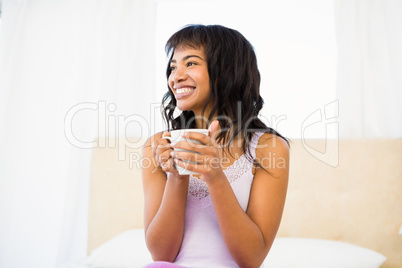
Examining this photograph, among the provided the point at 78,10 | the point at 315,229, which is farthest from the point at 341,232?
the point at 78,10

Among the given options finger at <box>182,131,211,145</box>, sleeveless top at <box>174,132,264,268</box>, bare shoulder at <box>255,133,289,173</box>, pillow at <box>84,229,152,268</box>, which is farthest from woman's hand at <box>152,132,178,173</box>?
pillow at <box>84,229,152,268</box>

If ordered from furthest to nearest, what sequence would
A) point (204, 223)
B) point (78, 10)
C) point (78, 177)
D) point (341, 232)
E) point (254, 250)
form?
point (78, 10)
point (78, 177)
point (341, 232)
point (204, 223)
point (254, 250)

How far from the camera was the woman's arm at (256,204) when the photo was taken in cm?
93

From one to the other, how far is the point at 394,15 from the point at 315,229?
146 centimetres

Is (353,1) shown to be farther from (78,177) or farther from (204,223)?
(78,177)

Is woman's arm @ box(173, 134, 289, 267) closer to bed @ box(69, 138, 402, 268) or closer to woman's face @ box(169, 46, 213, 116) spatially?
woman's face @ box(169, 46, 213, 116)

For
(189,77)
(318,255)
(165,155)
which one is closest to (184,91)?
(189,77)

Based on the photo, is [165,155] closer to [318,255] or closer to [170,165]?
[170,165]

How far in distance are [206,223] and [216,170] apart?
0.27 meters

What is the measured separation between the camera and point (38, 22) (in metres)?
2.52

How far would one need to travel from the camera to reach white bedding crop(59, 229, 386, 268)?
1.69m

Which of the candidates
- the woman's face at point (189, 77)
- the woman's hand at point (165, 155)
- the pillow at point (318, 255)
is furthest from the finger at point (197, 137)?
the pillow at point (318, 255)

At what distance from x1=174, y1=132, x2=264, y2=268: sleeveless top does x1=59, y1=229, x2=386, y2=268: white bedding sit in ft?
2.38

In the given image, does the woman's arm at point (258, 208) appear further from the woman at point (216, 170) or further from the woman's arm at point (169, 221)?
the woman's arm at point (169, 221)
